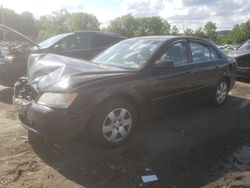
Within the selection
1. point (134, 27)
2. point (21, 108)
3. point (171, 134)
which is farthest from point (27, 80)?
point (134, 27)

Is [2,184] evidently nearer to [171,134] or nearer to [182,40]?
[171,134]

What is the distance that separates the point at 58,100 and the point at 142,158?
1364 millimetres

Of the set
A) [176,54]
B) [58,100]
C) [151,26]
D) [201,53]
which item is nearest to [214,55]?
[201,53]

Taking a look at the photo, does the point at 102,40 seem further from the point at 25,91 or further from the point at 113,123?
the point at 113,123

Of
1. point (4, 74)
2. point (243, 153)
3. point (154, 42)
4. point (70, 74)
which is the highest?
point (154, 42)

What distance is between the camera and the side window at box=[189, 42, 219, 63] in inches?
240

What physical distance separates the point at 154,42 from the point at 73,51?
4.05 metres

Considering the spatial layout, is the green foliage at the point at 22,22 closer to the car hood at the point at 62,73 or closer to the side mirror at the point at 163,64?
the car hood at the point at 62,73

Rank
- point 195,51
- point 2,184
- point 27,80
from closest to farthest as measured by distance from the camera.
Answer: point 2,184, point 27,80, point 195,51

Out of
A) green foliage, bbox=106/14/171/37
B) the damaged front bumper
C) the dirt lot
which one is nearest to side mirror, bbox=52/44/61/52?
the dirt lot

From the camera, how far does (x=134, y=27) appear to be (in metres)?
101

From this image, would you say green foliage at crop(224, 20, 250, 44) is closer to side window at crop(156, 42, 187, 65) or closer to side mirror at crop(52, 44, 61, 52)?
side mirror at crop(52, 44, 61, 52)

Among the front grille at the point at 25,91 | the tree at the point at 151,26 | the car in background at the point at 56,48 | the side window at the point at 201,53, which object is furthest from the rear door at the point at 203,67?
the tree at the point at 151,26

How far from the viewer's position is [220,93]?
277 inches
